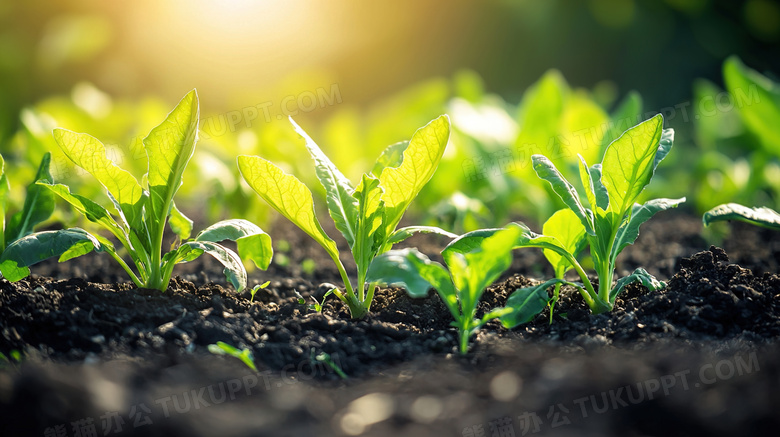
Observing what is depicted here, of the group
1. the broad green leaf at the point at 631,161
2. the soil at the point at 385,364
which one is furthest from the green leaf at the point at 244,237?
the broad green leaf at the point at 631,161

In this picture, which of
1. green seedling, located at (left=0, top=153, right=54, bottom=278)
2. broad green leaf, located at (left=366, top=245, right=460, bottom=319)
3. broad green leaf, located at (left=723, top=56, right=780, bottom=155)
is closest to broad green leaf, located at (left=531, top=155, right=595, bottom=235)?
broad green leaf, located at (left=366, top=245, right=460, bottom=319)

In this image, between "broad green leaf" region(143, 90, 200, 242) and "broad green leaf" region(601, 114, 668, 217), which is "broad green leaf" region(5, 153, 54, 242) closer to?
"broad green leaf" region(143, 90, 200, 242)

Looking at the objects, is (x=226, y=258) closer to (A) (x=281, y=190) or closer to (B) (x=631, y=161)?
(A) (x=281, y=190)

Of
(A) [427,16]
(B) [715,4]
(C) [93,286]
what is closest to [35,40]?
(A) [427,16]

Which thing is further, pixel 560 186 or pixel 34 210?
pixel 34 210

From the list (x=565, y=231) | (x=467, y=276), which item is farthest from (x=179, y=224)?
(x=565, y=231)

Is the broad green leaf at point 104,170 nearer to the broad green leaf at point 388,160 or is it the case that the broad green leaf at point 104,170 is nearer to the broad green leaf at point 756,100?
the broad green leaf at point 388,160

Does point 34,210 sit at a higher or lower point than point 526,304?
higher

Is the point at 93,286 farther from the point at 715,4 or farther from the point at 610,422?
the point at 715,4
